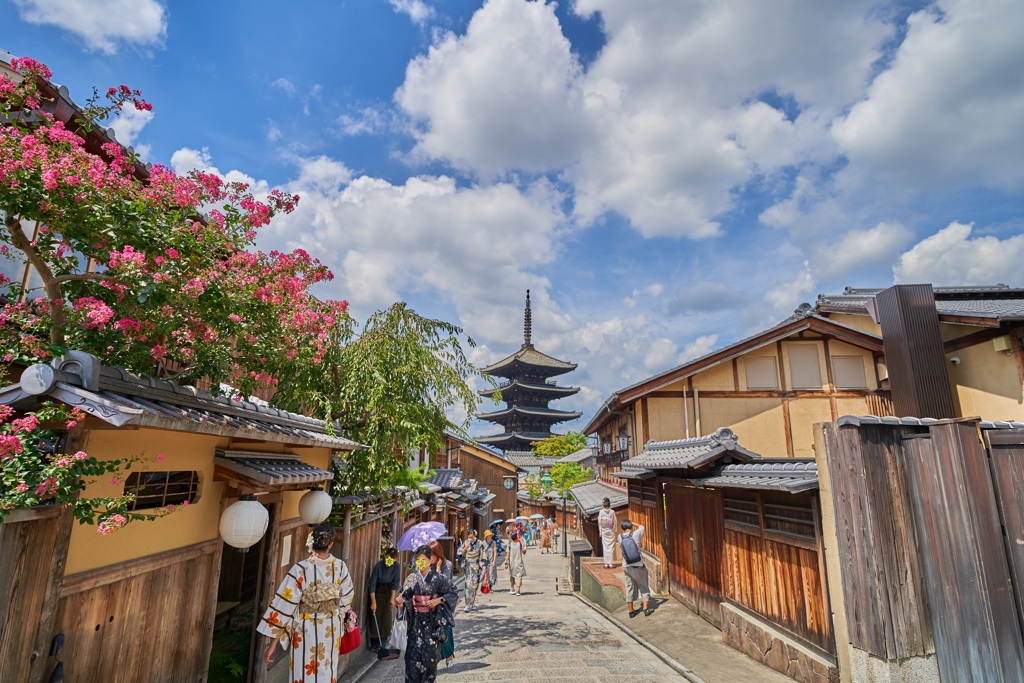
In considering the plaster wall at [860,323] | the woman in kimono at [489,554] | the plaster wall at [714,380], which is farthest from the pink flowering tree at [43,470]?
the plaster wall at [860,323]

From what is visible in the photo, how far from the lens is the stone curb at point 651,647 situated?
24.6 feet

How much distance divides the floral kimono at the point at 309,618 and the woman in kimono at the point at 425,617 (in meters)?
0.90

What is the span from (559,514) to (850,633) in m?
37.4

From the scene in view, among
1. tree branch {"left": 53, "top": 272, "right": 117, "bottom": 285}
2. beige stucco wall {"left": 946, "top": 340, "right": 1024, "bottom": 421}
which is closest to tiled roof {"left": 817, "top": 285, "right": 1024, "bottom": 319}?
beige stucco wall {"left": 946, "top": 340, "right": 1024, "bottom": 421}

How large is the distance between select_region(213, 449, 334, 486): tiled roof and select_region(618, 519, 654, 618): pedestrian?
23.9 feet

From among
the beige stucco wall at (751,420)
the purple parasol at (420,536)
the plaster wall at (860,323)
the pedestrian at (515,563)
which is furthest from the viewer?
the plaster wall at (860,323)

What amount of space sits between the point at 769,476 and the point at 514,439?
171 ft

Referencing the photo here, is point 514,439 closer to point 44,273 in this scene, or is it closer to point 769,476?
point 769,476

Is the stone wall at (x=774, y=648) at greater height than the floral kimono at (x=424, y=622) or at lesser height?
lesser

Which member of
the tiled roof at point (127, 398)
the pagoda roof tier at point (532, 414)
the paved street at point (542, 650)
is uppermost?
the pagoda roof tier at point (532, 414)

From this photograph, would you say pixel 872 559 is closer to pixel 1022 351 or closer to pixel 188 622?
pixel 188 622

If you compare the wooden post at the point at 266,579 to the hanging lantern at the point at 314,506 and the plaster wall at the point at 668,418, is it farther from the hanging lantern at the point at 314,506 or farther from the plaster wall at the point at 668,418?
the plaster wall at the point at 668,418

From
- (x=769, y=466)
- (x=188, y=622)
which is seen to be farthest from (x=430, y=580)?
Result: (x=769, y=466)

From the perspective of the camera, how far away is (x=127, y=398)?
12.9 feet
